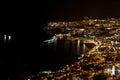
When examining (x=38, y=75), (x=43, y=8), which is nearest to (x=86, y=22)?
(x=43, y=8)

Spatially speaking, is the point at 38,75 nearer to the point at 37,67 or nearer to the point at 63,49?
the point at 37,67

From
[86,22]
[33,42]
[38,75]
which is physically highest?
[86,22]

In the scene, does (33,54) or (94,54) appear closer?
(94,54)

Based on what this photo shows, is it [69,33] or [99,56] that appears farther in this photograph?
[69,33]

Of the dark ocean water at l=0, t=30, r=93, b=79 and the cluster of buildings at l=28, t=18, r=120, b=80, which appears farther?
the dark ocean water at l=0, t=30, r=93, b=79

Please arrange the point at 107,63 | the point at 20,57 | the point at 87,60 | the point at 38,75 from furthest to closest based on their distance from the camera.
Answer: the point at 20,57 → the point at 87,60 → the point at 107,63 → the point at 38,75

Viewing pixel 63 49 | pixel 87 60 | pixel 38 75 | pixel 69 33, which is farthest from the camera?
pixel 69 33

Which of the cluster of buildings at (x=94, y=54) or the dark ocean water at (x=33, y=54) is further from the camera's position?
the dark ocean water at (x=33, y=54)

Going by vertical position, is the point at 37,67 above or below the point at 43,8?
below

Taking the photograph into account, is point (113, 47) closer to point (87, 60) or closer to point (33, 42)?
point (87, 60)
